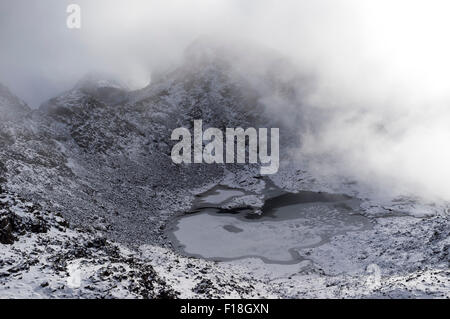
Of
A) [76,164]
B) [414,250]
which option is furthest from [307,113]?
[414,250]

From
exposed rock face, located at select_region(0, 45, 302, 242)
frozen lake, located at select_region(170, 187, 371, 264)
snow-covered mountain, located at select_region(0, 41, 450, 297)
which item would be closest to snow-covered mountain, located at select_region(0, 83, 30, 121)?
snow-covered mountain, located at select_region(0, 41, 450, 297)

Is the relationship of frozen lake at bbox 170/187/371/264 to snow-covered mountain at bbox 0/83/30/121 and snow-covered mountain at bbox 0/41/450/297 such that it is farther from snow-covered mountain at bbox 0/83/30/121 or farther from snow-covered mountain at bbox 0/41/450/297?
snow-covered mountain at bbox 0/83/30/121

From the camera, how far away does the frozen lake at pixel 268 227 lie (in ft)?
168

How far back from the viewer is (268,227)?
61094 millimetres

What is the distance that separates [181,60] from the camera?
160250 mm

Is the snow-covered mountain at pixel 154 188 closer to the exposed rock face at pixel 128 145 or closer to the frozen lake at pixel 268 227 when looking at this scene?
the exposed rock face at pixel 128 145

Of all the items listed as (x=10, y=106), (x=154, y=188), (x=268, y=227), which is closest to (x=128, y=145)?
(x=154, y=188)

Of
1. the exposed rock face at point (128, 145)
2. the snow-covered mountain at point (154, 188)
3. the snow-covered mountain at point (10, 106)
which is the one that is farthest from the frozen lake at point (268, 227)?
the snow-covered mountain at point (10, 106)

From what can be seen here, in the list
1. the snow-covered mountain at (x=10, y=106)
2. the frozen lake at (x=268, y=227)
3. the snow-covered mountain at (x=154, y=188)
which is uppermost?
the snow-covered mountain at (x=10, y=106)

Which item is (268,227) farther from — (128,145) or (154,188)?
(128,145)

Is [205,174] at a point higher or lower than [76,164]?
lower

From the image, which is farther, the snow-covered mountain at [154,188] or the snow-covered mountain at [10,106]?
the snow-covered mountain at [10,106]

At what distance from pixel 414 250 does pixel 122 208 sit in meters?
46.5
